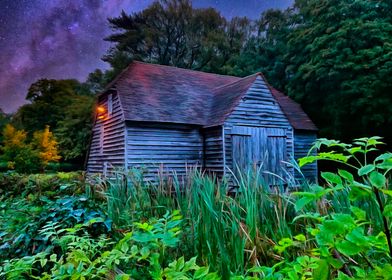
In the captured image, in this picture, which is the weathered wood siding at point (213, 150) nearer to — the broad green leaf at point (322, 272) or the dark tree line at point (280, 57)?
the dark tree line at point (280, 57)

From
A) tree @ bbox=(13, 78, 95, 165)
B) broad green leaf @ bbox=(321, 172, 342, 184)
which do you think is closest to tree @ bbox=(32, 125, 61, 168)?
tree @ bbox=(13, 78, 95, 165)

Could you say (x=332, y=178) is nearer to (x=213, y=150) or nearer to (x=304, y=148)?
(x=213, y=150)

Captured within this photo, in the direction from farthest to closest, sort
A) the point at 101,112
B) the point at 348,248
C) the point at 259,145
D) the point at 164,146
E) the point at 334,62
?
the point at 334,62
the point at 101,112
the point at 259,145
the point at 164,146
the point at 348,248

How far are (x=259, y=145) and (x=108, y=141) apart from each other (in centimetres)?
663

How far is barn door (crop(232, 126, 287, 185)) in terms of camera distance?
39.9 ft

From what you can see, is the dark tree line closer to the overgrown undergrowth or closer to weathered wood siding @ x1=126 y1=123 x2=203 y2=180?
weathered wood siding @ x1=126 y1=123 x2=203 y2=180

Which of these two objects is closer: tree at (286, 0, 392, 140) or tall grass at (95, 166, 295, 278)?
tall grass at (95, 166, 295, 278)

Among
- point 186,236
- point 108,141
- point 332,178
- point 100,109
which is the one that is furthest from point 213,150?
point 332,178


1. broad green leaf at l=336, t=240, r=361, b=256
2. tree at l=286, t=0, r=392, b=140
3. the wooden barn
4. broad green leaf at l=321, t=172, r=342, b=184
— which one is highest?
tree at l=286, t=0, r=392, b=140

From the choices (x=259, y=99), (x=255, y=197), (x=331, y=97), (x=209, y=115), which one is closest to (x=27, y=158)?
(x=209, y=115)

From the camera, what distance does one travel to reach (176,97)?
1419cm

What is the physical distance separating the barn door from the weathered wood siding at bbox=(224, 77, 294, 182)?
165 millimetres

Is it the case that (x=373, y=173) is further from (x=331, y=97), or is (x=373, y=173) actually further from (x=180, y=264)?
(x=331, y=97)

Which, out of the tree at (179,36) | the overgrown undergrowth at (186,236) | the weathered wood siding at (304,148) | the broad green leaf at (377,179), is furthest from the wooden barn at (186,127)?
the tree at (179,36)
